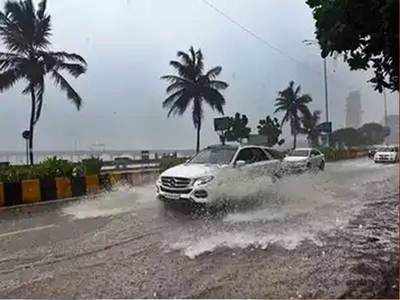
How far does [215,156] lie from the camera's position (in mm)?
13141

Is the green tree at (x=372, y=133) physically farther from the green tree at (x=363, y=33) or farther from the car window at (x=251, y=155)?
the green tree at (x=363, y=33)

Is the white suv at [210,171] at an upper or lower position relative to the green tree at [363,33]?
lower

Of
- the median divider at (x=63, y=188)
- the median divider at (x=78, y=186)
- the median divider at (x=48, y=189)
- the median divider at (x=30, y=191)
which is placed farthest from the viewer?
the median divider at (x=78, y=186)

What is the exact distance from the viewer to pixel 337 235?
955 centimetres

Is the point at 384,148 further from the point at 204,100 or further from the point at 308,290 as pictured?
the point at 308,290

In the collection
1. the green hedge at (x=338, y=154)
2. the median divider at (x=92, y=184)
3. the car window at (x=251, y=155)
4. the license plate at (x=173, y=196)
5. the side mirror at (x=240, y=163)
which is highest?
the car window at (x=251, y=155)

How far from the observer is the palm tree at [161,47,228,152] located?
A: 1813 inches

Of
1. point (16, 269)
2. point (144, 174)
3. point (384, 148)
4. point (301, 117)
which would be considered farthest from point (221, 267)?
point (301, 117)

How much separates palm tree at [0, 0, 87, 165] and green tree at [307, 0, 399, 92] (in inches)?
1044

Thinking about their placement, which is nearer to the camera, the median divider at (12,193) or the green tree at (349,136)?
the median divider at (12,193)

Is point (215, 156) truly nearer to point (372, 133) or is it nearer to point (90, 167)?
point (90, 167)

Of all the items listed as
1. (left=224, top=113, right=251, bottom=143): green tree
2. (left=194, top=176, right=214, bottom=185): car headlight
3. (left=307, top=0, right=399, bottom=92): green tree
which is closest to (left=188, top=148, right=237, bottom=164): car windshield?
(left=194, top=176, right=214, bottom=185): car headlight

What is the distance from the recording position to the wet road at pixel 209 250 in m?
6.43

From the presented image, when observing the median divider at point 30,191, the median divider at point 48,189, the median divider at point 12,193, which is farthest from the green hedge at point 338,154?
the median divider at point 12,193
